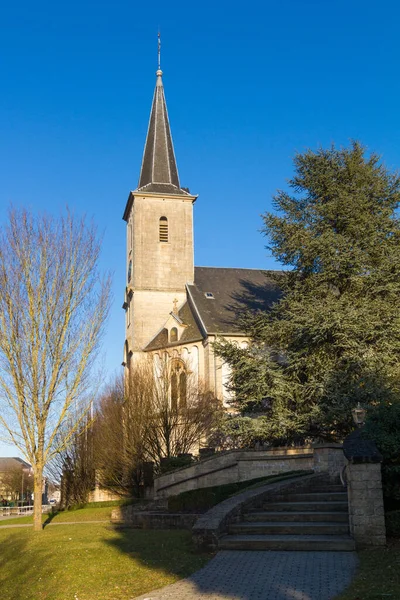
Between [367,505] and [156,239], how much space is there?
37.9 meters

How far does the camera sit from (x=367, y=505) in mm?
9688

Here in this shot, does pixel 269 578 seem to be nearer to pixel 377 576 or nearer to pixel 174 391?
pixel 377 576

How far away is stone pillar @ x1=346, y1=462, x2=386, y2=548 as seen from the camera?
31.5ft

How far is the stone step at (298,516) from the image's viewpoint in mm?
11257

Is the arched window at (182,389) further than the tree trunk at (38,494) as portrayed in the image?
Yes

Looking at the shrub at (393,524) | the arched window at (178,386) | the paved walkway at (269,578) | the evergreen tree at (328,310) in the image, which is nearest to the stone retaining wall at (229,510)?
the paved walkway at (269,578)

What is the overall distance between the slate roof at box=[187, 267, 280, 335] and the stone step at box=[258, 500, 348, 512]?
25.4 meters

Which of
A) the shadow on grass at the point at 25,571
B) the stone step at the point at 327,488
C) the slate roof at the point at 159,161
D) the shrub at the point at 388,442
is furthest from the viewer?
the slate roof at the point at 159,161

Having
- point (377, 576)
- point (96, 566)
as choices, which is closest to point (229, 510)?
point (96, 566)

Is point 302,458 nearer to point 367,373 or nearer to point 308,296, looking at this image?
point 367,373

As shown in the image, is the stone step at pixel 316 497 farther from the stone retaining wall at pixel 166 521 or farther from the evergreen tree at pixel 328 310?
the evergreen tree at pixel 328 310

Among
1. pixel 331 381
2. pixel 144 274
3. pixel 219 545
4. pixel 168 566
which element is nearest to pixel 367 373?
pixel 331 381

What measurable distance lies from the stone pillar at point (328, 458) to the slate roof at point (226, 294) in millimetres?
21923

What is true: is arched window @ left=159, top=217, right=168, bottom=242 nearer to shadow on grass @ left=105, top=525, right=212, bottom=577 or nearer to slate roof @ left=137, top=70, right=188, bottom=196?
slate roof @ left=137, top=70, right=188, bottom=196
